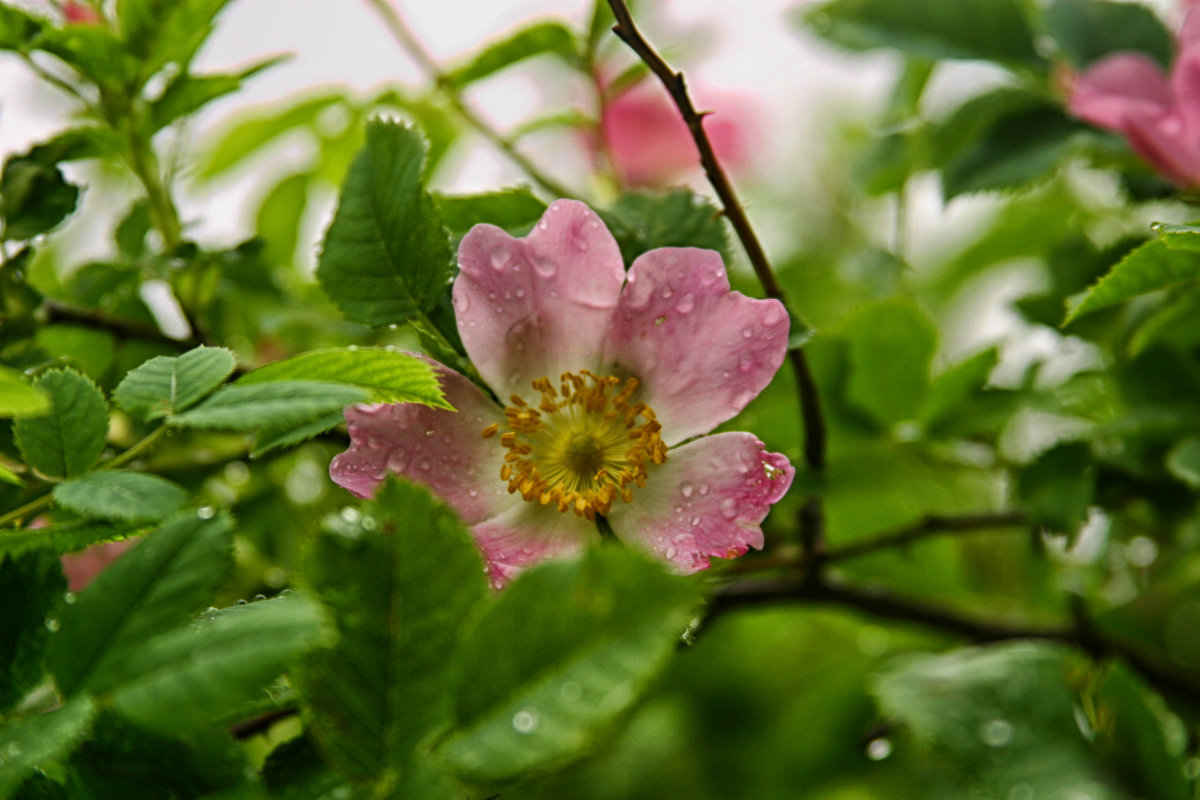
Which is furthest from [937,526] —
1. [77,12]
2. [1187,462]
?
[77,12]

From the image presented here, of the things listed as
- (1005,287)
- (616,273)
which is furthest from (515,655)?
(1005,287)

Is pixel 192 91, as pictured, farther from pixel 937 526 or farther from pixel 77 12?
pixel 937 526

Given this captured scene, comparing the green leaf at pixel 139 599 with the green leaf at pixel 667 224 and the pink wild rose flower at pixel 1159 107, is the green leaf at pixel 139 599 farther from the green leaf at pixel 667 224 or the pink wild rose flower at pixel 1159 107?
the pink wild rose flower at pixel 1159 107

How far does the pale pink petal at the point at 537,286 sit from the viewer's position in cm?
37

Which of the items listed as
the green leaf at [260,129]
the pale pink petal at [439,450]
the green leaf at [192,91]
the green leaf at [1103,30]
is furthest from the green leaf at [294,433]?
the green leaf at [1103,30]

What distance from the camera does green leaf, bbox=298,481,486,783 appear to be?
25 centimetres

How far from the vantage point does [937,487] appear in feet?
2.91

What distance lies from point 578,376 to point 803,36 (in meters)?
0.39

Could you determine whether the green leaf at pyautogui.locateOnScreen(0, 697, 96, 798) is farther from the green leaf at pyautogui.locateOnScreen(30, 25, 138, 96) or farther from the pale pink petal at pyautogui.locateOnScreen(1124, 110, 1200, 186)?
the pale pink petal at pyautogui.locateOnScreen(1124, 110, 1200, 186)

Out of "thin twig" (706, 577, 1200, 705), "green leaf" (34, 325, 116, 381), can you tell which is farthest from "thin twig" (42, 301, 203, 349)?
"thin twig" (706, 577, 1200, 705)

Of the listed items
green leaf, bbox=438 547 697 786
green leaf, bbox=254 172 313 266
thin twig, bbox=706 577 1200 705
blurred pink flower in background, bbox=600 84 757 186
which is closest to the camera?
green leaf, bbox=438 547 697 786

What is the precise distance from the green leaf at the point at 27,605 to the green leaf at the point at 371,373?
0.27 ft

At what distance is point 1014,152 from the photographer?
63 cm

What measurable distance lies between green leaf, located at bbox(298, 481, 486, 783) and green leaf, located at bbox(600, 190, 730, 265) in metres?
0.20
